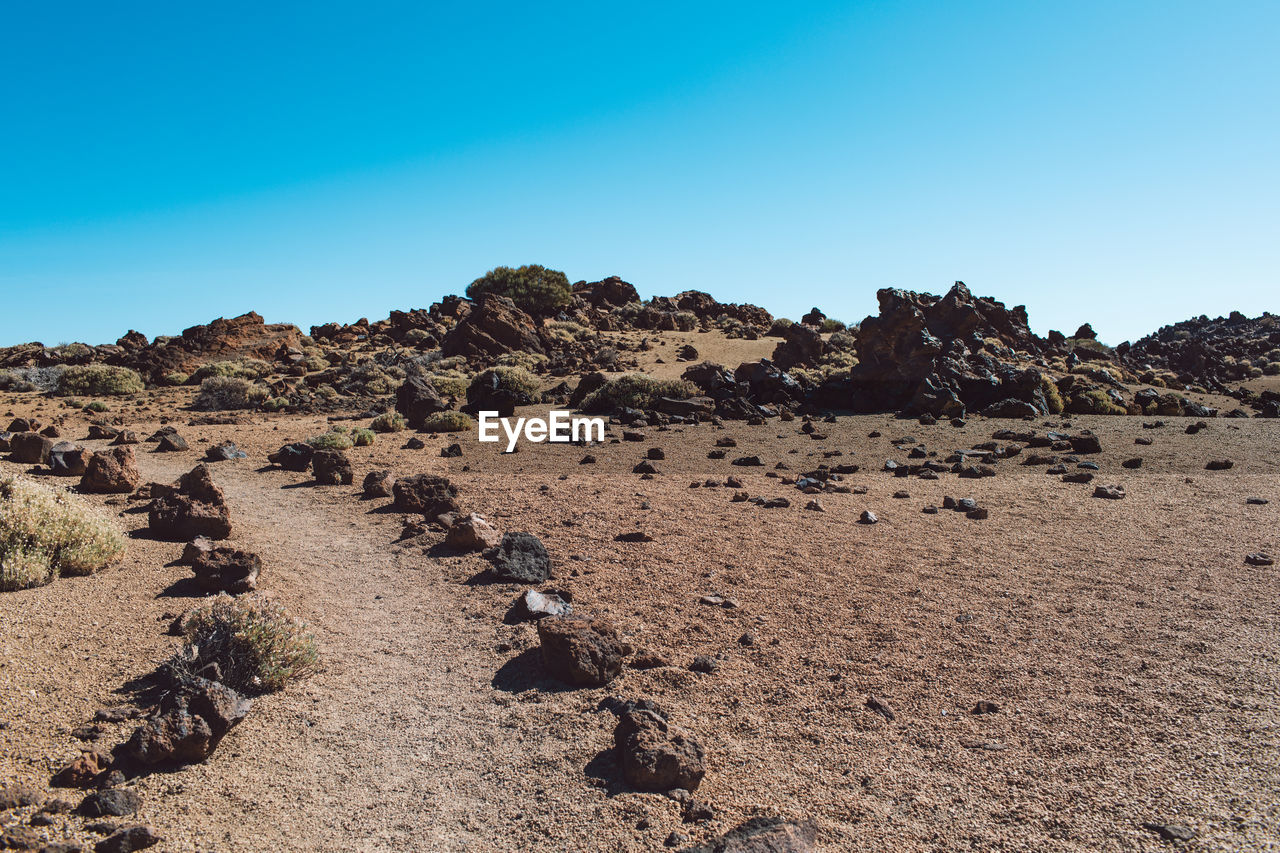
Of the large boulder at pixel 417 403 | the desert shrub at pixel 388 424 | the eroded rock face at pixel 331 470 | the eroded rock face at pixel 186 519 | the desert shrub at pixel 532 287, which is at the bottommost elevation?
the eroded rock face at pixel 186 519

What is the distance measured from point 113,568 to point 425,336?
31.8 m

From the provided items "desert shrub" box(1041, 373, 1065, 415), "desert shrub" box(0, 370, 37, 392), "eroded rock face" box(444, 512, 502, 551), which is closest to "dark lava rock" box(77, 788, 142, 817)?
"eroded rock face" box(444, 512, 502, 551)

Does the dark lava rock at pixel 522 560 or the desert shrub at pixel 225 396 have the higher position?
the desert shrub at pixel 225 396

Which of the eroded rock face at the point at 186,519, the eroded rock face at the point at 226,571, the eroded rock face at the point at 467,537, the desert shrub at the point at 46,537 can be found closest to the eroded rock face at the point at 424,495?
the eroded rock face at the point at 467,537

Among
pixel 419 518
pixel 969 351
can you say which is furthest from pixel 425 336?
pixel 419 518

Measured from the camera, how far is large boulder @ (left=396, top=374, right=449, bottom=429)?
68.4 ft

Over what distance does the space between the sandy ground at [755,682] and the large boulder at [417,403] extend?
9.34m

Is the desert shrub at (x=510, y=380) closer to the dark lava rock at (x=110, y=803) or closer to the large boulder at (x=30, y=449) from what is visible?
the large boulder at (x=30, y=449)

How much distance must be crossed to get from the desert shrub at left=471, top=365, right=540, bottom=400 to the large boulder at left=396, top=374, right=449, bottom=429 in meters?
1.79

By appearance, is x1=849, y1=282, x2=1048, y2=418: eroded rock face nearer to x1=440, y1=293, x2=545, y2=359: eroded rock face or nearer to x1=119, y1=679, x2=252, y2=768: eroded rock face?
x1=440, y1=293, x2=545, y2=359: eroded rock face

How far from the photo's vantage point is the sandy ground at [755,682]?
181 inches

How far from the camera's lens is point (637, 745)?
16.4 ft

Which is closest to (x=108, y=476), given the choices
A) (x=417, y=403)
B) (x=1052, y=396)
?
(x=417, y=403)

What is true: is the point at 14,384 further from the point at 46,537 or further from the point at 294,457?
the point at 46,537
